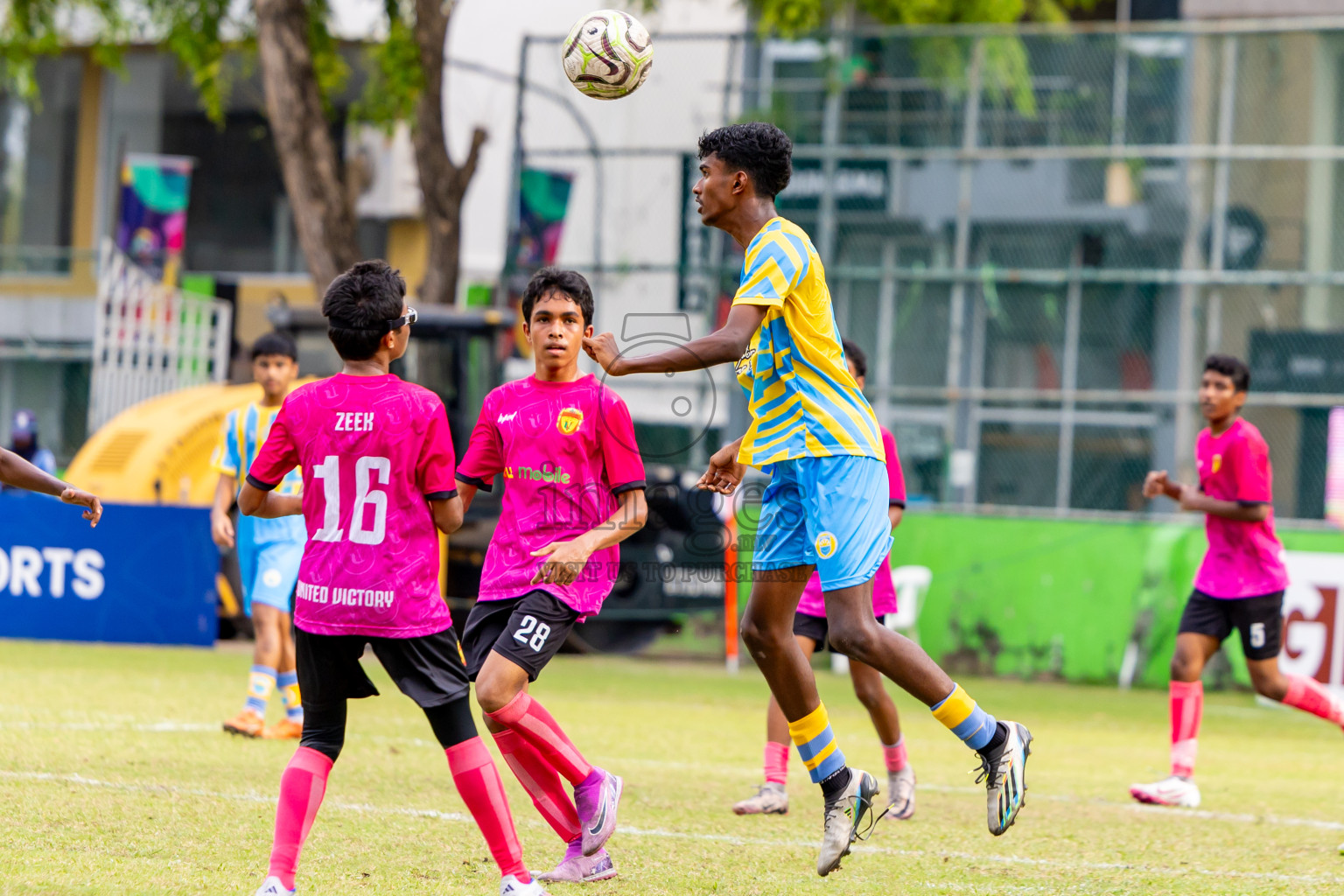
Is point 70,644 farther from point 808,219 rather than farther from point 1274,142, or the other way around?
point 1274,142

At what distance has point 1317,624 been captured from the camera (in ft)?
42.6

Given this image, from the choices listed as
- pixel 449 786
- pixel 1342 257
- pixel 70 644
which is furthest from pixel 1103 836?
pixel 1342 257

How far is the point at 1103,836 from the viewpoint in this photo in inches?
265

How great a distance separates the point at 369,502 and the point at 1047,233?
13191 millimetres

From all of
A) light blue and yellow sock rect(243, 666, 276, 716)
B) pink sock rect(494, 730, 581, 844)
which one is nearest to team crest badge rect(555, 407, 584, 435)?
pink sock rect(494, 730, 581, 844)

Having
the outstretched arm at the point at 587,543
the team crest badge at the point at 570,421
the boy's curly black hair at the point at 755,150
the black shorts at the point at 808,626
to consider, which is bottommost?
the black shorts at the point at 808,626

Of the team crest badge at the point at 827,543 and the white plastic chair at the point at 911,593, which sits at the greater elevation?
the team crest badge at the point at 827,543

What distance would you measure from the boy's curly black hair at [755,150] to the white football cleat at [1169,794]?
3942mm

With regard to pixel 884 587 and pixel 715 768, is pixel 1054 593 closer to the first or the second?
pixel 715 768

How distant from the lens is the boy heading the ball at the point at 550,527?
532 centimetres

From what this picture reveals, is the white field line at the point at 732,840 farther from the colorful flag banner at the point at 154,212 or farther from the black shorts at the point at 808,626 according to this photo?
the colorful flag banner at the point at 154,212

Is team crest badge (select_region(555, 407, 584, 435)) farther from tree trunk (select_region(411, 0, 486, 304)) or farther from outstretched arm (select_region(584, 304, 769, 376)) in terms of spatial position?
tree trunk (select_region(411, 0, 486, 304))

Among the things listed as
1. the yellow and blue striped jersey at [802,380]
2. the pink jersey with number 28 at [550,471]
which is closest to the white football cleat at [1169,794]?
the yellow and blue striped jersey at [802,380]

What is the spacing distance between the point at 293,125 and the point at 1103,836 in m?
11.9
